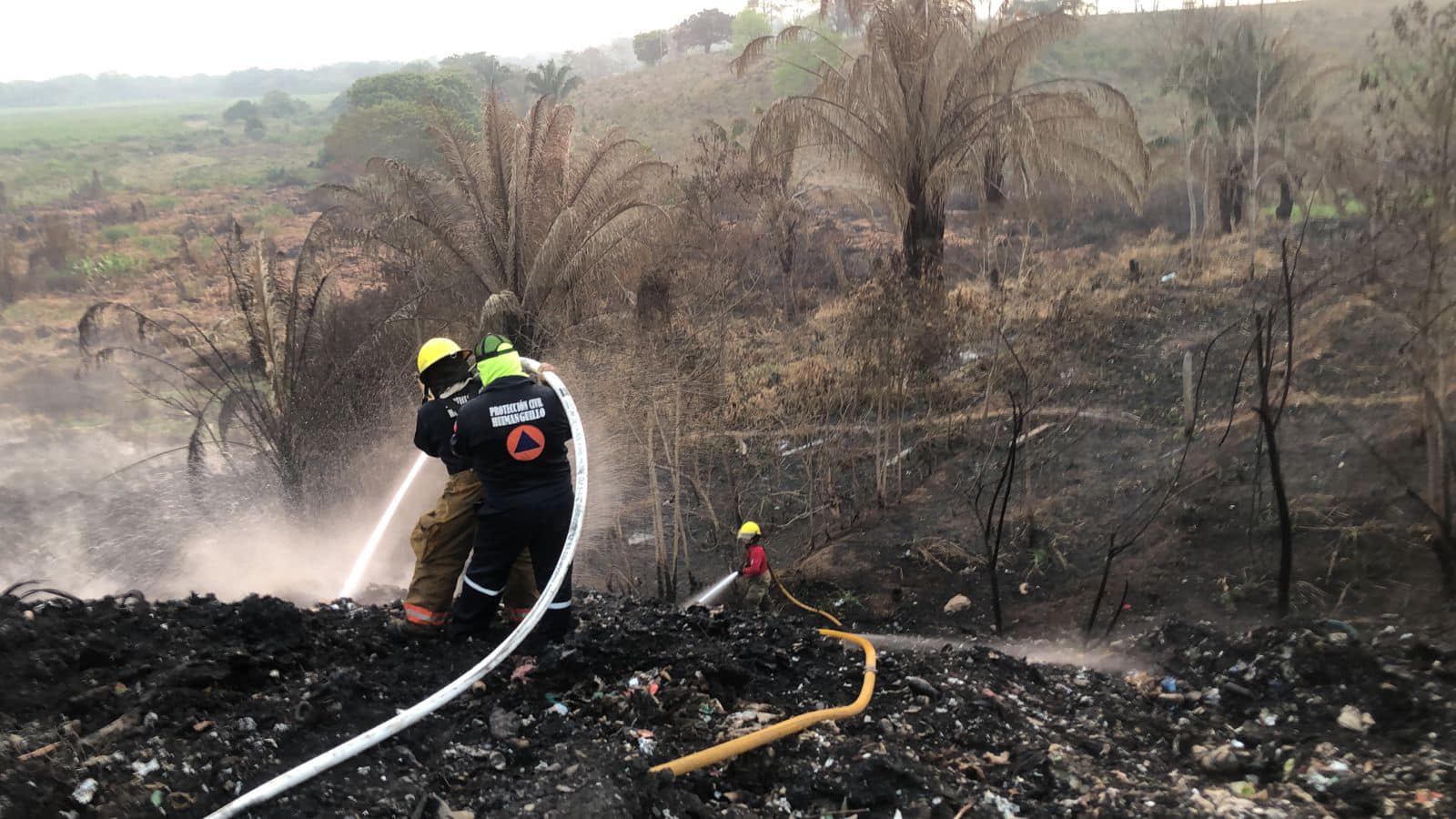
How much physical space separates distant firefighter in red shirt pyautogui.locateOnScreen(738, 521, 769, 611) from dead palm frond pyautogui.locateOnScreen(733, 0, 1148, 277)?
25.1ft

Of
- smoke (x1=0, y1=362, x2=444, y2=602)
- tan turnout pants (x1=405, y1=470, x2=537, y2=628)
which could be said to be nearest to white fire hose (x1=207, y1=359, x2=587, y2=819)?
tan turnout pants (x1=405, y1=470, x2=537, y2=628)

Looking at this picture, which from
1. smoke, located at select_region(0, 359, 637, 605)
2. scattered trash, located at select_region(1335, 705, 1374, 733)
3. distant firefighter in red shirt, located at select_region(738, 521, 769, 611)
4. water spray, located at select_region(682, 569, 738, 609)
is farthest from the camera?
smoke, located at select_region(0, 359, 637, 605)

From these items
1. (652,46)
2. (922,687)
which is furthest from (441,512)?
(652,46)

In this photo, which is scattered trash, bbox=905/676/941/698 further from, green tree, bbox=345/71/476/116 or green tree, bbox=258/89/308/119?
green tree, bbox=258/89/308/119

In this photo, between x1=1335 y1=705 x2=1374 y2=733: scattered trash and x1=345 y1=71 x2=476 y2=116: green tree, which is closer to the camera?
x1=1335 y1=705 x2=1374 y2=733: scattered trash

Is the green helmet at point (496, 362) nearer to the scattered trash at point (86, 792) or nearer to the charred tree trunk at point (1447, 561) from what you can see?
the scattered trash at point (86, 792)

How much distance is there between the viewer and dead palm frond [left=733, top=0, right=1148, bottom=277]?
1519cm

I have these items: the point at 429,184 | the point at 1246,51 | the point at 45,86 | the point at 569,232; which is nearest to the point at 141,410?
the point at 429,184

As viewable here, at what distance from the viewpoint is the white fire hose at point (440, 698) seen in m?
3.51

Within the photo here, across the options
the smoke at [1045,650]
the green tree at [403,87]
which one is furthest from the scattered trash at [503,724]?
the green tree at [403,87]

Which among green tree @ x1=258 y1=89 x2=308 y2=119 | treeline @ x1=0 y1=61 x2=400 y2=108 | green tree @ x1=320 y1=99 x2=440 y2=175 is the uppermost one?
treeline @ x1=0 y1=61 x2=400 y2=108

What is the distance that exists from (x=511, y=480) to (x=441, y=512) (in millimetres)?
646

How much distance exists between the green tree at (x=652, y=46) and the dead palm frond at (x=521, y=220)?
87654mm

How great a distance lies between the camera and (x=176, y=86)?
16912 centimetres
